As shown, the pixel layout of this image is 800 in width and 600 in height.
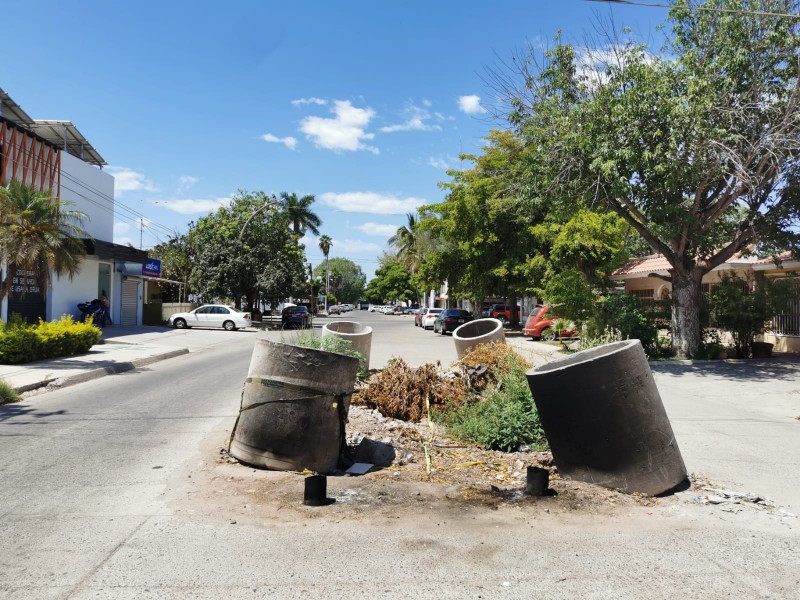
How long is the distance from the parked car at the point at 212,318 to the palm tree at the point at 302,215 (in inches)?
1418

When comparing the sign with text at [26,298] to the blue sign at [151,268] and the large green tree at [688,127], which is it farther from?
the large green tree at [688,127]

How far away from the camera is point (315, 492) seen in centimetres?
504

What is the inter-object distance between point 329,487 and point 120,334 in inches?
942

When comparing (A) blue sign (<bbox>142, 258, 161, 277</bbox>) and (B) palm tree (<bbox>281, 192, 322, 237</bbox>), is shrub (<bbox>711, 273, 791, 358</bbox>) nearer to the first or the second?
(A) blue sign (<bbox>142, 258, 161, 277</bbox>)

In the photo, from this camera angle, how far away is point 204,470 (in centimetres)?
610

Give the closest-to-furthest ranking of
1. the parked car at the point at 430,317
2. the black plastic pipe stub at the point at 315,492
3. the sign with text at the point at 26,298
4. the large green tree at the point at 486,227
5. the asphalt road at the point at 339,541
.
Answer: the asphalt road at the point at 339,541
the black plastic pipe stub at the point at 315,492
the sign with text at the point at 26,298
the large green tree at the point at 486,227
the parked car at the point at 430,317

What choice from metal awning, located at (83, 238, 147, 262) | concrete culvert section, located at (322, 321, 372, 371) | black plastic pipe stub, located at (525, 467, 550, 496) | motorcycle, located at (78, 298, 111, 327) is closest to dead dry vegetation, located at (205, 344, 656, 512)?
black plastic pipe stub, located at (525, 467, 550, 496)

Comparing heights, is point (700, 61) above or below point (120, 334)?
above

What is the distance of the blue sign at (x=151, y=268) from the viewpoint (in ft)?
109

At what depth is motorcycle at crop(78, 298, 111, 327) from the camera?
89.7 ft

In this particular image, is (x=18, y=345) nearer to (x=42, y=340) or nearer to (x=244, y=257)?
(x=42, y=340)

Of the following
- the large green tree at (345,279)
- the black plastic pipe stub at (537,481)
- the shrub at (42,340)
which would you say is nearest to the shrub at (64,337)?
the shrub at (42,340)

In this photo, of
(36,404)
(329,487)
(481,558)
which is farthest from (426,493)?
(36,404)

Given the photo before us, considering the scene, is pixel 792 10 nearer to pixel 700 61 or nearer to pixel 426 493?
pixel 700 61
